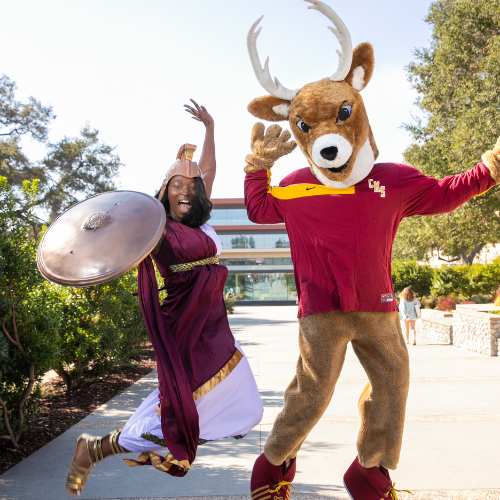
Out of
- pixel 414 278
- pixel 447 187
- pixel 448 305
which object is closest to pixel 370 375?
pixel 447 187

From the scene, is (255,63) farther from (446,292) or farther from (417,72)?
(446,292)

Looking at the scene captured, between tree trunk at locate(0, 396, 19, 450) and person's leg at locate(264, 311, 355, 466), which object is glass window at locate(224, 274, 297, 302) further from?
person's leg at locate(264, 311, 355, 466)

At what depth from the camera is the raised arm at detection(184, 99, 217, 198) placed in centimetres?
331

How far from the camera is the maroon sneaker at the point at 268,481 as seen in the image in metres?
2.72

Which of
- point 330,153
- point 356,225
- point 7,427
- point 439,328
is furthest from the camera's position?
point 439,328

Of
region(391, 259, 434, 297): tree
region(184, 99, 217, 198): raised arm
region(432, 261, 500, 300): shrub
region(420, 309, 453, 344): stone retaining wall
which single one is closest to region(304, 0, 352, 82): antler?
region(184, 99, 217, 198): raised arm

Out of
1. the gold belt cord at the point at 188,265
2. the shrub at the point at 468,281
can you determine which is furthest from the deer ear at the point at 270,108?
the shrub at the point at 468,281

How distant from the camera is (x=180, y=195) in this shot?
9.48ft

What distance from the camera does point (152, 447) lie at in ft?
8.44

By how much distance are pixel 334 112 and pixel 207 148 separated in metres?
1.06

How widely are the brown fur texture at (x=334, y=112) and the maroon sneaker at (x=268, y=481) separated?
1661 mm

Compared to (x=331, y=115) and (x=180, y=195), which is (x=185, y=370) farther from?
(x=331, y=115)

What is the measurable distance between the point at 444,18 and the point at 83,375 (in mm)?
15190

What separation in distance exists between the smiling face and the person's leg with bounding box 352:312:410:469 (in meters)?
1.18
